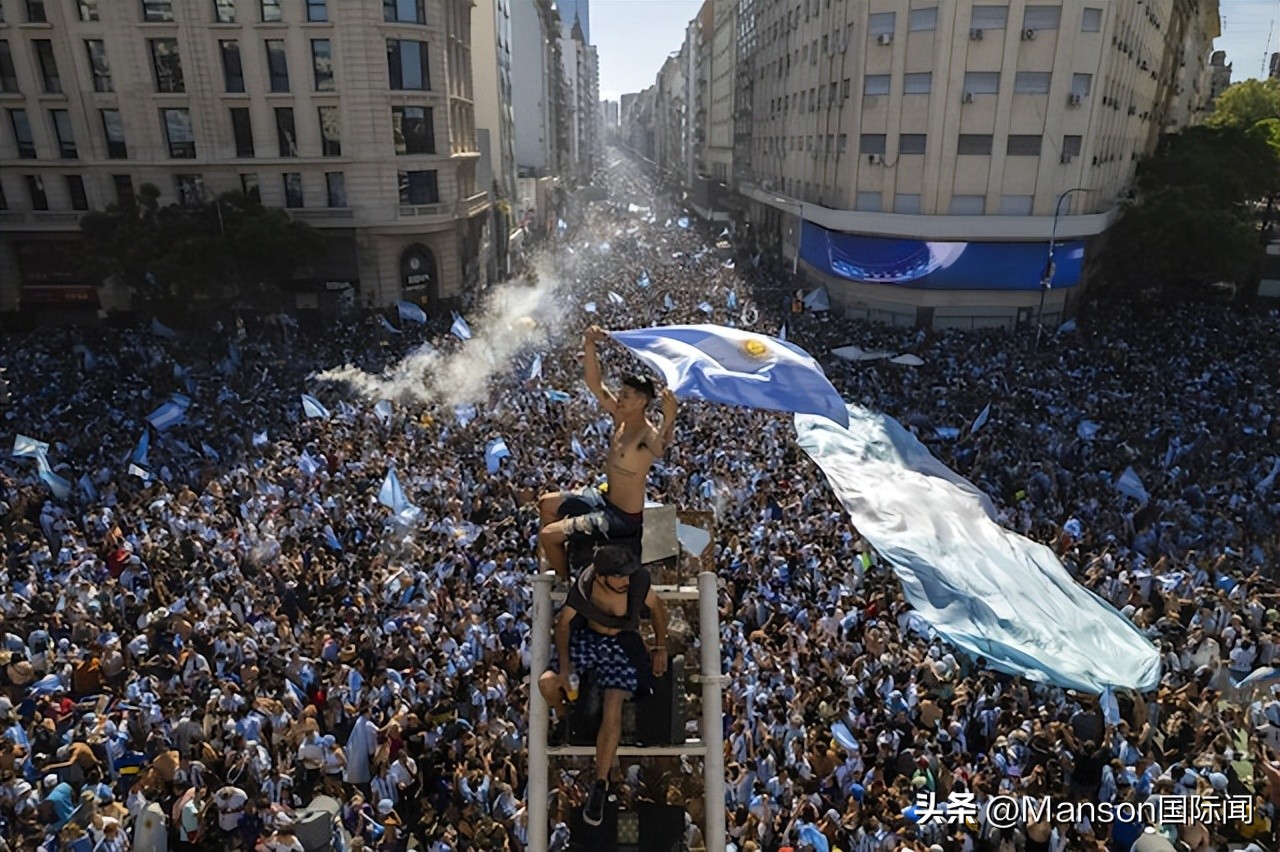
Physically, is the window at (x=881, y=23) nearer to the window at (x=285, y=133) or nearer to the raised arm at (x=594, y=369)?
the window at (x=285, y=133)

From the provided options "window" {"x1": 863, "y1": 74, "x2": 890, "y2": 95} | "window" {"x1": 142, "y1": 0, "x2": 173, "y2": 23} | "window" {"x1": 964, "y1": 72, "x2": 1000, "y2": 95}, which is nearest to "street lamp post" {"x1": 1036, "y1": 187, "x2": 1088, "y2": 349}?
"window" {"x1": 964, "y1": 72, "x2": 1000, "y2": 95}

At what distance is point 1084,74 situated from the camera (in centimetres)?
3669

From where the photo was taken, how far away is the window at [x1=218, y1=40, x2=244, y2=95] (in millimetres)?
38156

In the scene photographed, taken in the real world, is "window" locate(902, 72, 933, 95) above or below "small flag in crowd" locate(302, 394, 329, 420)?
above

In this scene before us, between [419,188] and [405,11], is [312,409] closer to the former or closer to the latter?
[419,188]

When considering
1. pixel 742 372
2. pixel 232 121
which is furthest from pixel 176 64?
pixel 742 372

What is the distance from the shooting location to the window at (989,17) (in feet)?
118

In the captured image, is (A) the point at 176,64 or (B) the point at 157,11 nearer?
(B) the point at 157,11

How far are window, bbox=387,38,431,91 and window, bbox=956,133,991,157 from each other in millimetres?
24294

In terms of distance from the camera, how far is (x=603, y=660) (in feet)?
17.7

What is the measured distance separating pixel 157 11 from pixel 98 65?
372 cm

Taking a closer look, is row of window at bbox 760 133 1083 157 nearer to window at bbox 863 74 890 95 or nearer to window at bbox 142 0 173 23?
window at bbox 863 74 890 95

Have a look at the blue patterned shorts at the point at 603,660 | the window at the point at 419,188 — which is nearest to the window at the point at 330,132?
the window at the point at 419,188

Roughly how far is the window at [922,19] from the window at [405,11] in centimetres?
2157
